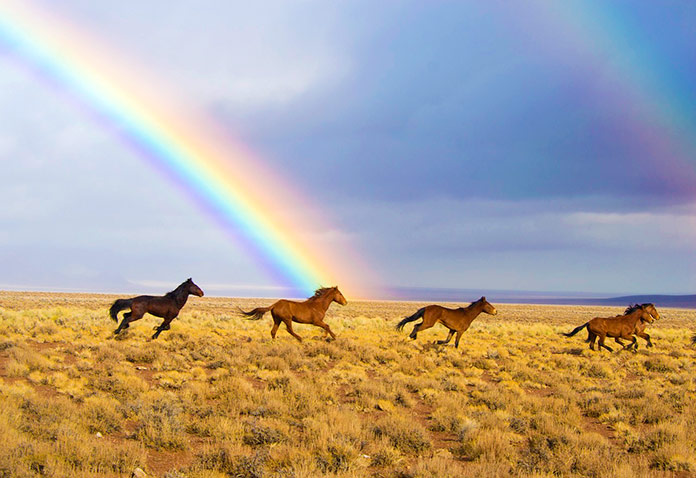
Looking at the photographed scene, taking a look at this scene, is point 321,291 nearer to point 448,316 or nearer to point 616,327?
point 448,316

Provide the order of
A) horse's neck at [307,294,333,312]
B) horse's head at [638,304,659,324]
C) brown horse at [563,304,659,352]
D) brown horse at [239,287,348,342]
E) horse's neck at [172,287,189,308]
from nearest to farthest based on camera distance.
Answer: horse's neck at [172,287,189,308] < brown horse at [239,287,348,342] < horse's neck at [307,294,333,312] < brown horse at [563,304,659,352] < horse's head at [638,304,659,324]

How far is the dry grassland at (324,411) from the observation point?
7227mm

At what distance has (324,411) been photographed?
10.1 meters

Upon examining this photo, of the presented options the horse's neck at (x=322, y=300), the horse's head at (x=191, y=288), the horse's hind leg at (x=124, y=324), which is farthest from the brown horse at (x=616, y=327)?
the horse's hind leg at (x=124, y=324)

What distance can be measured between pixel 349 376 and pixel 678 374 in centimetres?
1075

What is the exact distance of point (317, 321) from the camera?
18516 millimetres

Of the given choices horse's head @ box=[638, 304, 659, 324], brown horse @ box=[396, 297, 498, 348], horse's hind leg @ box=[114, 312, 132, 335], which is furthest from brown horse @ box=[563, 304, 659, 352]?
horse's hind leg @ box=[114, 312, 132, 335]

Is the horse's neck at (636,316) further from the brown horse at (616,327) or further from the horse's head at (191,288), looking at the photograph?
the horse's head at (191,288)

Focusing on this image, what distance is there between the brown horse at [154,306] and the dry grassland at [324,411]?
699 mm

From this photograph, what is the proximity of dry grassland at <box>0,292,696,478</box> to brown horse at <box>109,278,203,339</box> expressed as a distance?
0.70 m

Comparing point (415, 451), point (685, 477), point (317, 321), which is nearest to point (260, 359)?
point (317, 321)

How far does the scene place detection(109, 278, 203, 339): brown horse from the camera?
57.5ft

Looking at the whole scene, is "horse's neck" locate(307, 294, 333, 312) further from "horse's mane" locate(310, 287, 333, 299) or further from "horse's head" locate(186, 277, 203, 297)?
"horse's head" locate(186, 277, 203, 297)

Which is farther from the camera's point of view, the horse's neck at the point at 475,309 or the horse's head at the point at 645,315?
the horse's head at the point at 645,315
